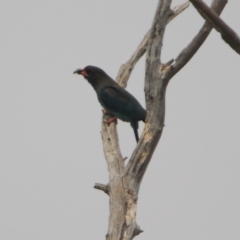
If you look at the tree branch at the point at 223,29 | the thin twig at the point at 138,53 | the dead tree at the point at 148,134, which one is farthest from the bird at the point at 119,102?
the tree branch at the point at 223,29

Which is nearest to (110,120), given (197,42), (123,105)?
Result: (123,105)

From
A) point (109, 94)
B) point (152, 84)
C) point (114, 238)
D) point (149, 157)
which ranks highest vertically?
point (109, 94)

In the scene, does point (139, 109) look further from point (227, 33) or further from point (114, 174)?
point (227, 33)

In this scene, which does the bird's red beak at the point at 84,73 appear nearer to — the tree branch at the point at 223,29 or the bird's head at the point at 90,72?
the bird's head at the point at 90,72

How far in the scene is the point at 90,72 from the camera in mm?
10297

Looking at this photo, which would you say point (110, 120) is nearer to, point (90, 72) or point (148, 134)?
point (90, 72)

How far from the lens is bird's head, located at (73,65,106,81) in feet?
33.4

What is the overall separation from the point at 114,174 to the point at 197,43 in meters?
1.51

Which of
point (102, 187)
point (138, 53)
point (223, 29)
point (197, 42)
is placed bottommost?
point (223, 29)

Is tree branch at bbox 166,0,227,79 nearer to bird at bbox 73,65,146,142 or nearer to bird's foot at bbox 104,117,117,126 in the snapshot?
bird's foot at bbox 104,117,117,126

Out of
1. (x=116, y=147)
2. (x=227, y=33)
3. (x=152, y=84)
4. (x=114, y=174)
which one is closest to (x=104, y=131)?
(x=116, y=147)

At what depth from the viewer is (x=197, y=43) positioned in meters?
6.37

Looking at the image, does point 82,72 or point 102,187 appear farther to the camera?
point 82,72

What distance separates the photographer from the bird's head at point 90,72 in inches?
401
